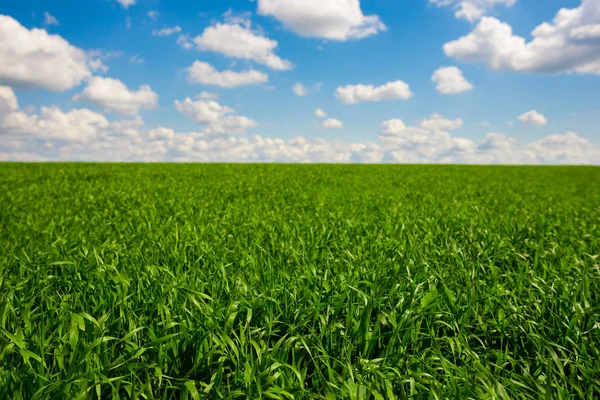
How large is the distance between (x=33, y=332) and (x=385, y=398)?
93.3 inches

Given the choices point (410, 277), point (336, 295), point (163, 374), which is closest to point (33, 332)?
point (163, 374)

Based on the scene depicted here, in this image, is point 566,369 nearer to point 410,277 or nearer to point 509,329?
point 509,329

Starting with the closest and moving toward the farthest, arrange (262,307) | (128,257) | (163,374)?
1. (163,374)
2. (262,307)
3. (128,257)

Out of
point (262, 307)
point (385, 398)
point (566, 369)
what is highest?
point (262, 307)

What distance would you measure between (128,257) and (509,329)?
3694 mm

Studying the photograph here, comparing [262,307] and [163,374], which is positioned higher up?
[262,307]

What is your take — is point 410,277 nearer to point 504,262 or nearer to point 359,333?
point 359,333

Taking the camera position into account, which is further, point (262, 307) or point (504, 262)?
point (504, 262)

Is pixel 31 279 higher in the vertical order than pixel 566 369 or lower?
higher

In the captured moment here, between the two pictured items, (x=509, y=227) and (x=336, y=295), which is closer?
(x=336, y=295)

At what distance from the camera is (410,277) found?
3.40m

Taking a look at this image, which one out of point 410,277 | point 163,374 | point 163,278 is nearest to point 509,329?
point 410,277

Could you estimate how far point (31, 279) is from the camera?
348cm

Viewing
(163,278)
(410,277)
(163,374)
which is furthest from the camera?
(410,277)
